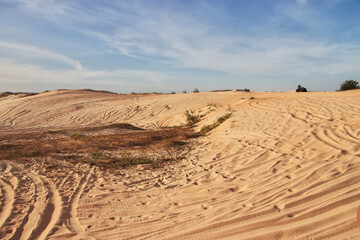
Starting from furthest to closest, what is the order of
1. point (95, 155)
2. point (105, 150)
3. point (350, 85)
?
point (350, 85) → point (105, 150) → point (95, 155)

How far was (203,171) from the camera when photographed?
17.5 feet

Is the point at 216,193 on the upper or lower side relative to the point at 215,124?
lower

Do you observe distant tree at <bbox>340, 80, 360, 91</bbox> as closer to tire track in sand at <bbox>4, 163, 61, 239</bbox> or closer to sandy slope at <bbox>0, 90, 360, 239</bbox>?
sandy slope at <bbox>0, 90, 360, 239</bbox>

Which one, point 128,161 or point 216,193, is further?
point 128,161

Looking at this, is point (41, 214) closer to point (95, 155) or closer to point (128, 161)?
point (128, 161)

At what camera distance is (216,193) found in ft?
13.6

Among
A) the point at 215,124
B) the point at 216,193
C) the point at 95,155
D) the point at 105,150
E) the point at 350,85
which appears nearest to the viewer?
the point at 216,193

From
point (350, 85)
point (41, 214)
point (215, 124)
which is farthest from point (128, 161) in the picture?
point (350, 85)

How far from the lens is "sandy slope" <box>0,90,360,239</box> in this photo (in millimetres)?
3137

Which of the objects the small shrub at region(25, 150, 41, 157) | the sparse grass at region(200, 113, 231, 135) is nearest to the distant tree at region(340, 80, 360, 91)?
the sparse grass at region(200, 113, 231, 135)

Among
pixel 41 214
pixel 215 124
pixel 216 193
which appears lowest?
pixel 41 214

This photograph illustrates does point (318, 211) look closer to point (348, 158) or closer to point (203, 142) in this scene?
point (348, 158)

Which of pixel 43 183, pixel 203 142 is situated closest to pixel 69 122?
pixel 203 142

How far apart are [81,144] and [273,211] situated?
708 cm
